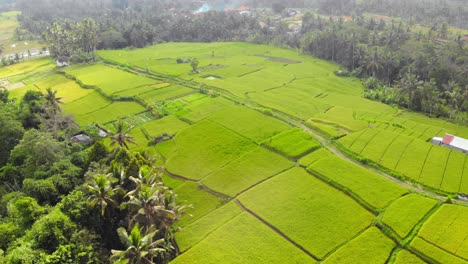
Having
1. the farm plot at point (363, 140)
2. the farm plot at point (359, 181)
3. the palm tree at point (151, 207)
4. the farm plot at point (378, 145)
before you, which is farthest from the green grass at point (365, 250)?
the farm plot at point (363, 140)

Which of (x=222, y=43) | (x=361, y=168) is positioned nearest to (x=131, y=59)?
(x=222, y=43)

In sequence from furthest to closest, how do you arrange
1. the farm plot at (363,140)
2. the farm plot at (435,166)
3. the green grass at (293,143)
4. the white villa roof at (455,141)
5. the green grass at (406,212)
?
the farm plot at (363,140) → the white villa roof at (455,141) → the green grass at (293,143) → the farm plot at (435,166) → the green grass at (406,212)

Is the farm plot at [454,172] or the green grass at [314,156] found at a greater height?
the green grass at [314,156]

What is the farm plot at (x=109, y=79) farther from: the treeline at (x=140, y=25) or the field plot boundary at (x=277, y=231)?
the field plot boundary at (x=277, y=231)

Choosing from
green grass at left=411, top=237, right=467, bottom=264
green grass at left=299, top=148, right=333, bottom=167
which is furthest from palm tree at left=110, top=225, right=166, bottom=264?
green grass at left=299, top=148, right=333, bottom=167

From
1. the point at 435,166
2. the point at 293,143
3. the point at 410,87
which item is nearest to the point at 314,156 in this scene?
the point at 293,143

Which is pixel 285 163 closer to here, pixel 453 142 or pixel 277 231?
pixel 277 231
